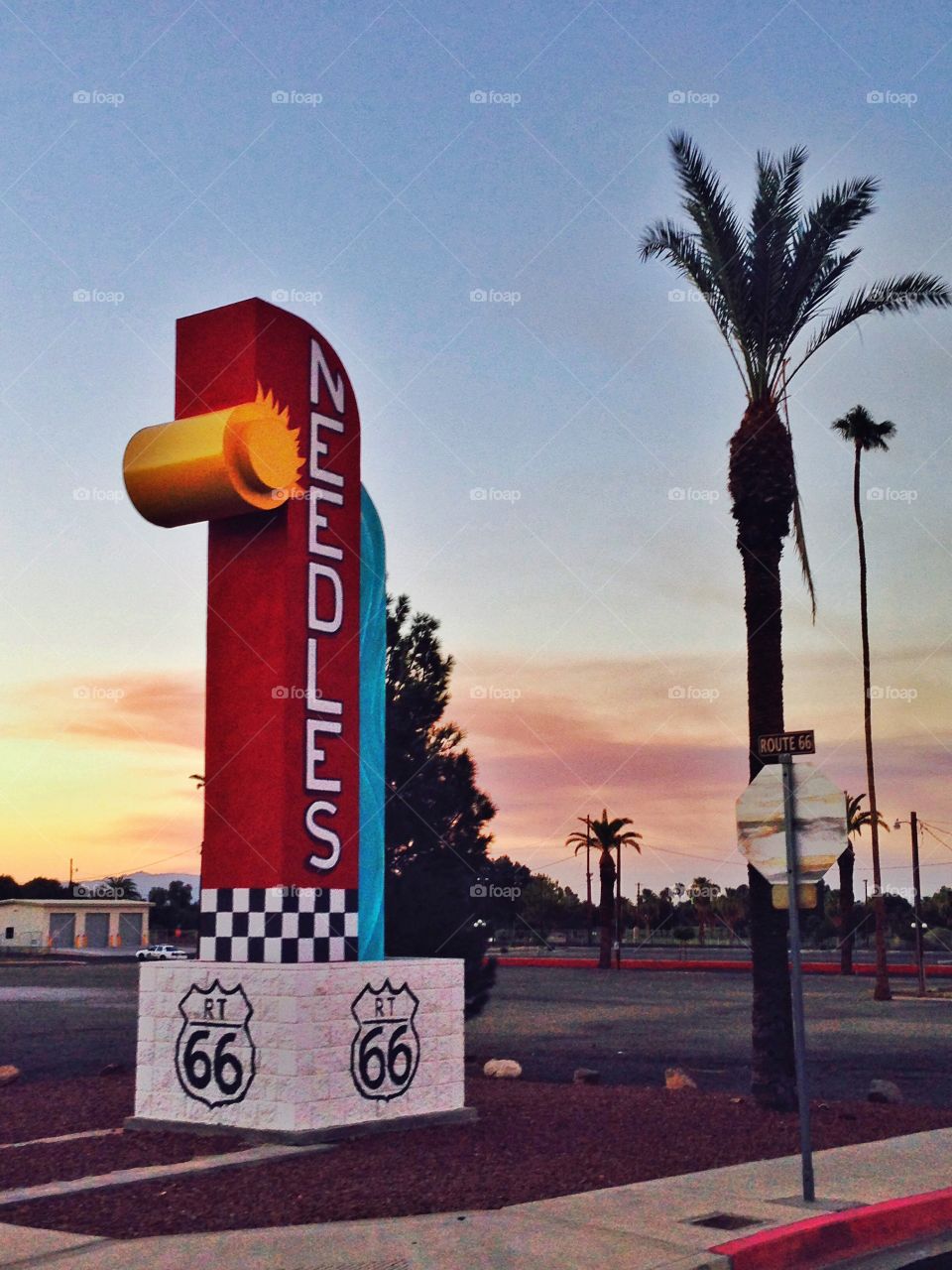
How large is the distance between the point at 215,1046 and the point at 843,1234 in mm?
5204

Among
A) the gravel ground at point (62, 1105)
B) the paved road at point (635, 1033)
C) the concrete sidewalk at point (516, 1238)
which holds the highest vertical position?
the concrete sidewalk at point (516, 1238)

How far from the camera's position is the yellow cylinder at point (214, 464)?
11734 mm

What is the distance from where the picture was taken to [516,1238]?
25.1 feet

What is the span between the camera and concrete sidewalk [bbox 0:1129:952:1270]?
7145mm

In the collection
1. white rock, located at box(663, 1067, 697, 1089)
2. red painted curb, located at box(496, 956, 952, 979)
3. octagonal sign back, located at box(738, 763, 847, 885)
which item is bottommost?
red painted curb, located at box(496, 956, 952, 979)

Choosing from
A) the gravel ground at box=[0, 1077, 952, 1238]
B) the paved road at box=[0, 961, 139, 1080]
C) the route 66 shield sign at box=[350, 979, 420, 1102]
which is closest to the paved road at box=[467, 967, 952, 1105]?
the gravel ground at box=[0, 1077, 952, 1238]

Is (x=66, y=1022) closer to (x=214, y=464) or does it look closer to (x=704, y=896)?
(x=214, y=464)

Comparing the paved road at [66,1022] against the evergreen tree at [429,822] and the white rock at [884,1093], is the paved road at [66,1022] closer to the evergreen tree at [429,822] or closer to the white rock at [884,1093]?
the evergreen tree at [429,822]

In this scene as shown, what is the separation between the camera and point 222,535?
1230 centimetres

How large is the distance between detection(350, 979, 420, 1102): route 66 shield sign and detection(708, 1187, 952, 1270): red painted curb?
403cm

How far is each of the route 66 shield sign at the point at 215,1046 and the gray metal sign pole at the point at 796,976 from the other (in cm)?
432

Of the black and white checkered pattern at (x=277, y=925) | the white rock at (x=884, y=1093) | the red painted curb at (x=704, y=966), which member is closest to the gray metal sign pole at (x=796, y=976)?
the black and white checkered pattern at (x=277, y=925)

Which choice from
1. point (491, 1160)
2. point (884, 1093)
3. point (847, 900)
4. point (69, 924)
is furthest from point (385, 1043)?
point (69, 924)

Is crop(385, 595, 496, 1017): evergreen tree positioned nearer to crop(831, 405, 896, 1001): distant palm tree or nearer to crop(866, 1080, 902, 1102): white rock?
crop(866, 1080, 902, 1102): white rock
